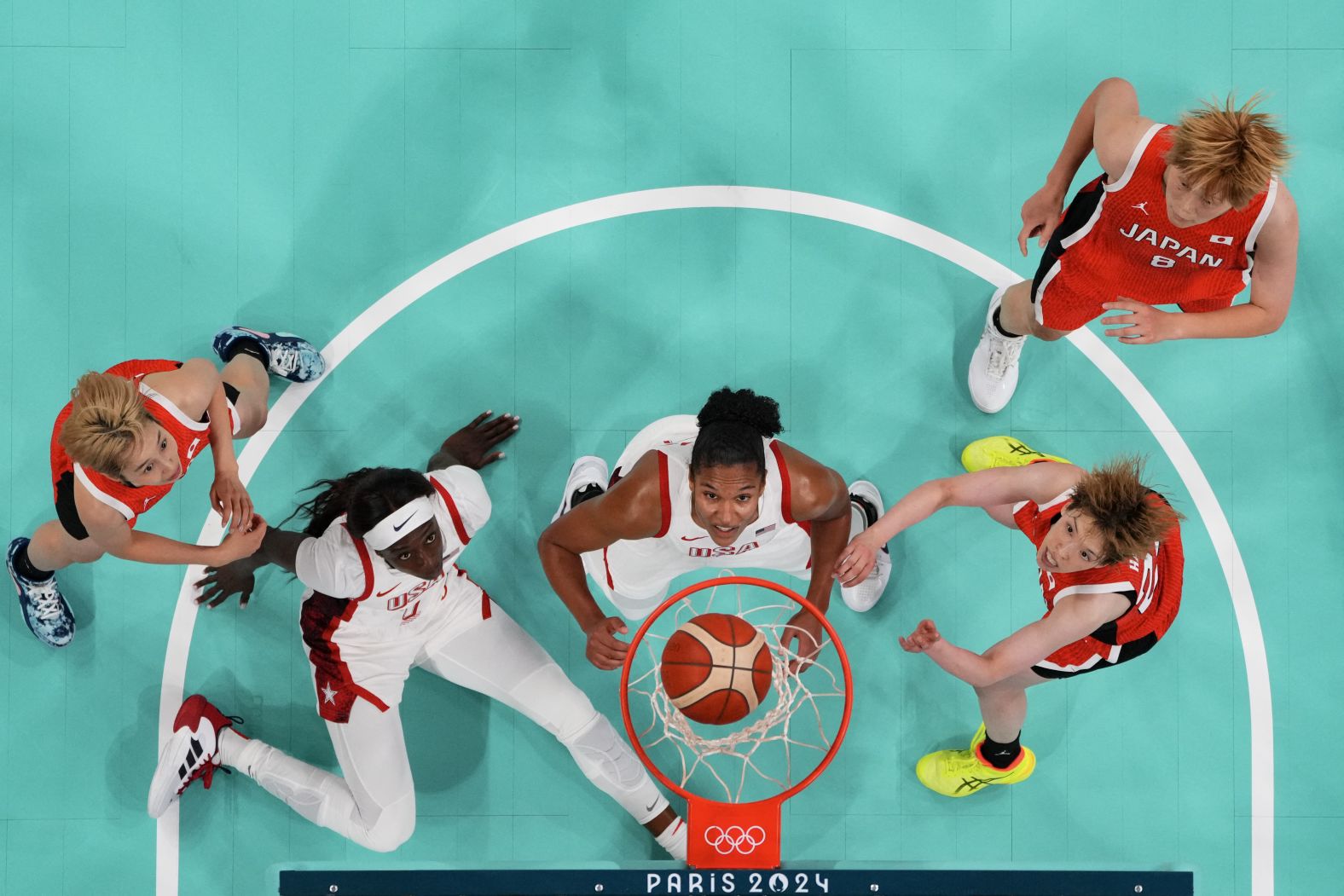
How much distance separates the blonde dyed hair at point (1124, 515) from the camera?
326cm

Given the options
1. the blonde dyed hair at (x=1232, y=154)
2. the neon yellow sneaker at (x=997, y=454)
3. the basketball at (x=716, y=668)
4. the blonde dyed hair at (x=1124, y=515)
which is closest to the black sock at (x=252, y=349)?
the basketball at (x=716, y=668)

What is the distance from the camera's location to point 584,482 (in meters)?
4.53

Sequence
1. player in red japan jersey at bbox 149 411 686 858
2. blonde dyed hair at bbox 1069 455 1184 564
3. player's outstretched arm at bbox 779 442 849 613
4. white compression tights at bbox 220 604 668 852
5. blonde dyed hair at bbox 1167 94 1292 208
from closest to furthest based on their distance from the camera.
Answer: blonde dyed hair at bbox 1167 94 1292 208
blonde dyed hair at bbox 1069 455 1184 564
player's outstretched arm at bbox 779 442 849 613
player in red japan jersey at bbox 149 411 686 858
white compression tights at bbox 220 604 668 852

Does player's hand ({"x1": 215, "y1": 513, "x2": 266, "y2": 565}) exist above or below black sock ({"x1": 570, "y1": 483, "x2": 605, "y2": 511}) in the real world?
below

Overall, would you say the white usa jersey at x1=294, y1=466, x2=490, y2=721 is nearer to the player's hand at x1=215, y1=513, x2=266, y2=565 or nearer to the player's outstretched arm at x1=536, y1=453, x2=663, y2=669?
the player's hand at x1=215, y1=513, x2=266, y2=565

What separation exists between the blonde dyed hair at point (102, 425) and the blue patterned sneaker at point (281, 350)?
3.98ft

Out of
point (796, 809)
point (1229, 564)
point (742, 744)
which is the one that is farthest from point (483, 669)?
point (1229, 564)

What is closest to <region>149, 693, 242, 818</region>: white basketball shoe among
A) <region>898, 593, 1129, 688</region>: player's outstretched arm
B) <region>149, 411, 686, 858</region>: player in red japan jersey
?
<region>149, 411, 686, 858</region>: player in red japan jersey

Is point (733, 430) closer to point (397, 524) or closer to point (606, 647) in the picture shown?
point (606, 647)

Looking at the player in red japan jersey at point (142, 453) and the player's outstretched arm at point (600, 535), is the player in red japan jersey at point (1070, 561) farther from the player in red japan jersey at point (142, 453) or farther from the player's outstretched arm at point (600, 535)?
the player in red japan jersey at point (142, 453)

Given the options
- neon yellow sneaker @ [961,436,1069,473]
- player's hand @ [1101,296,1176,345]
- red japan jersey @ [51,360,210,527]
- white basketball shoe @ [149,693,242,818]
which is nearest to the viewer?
player's hand @ [1101,296,1176,345]

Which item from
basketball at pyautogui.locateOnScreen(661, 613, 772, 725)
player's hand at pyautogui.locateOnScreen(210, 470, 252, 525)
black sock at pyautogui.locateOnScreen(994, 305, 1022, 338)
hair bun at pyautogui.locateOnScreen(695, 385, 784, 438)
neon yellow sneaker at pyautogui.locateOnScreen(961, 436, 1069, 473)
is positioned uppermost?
black sock at pyautogui.locateOnScreen(994, 305, 1022, 338)

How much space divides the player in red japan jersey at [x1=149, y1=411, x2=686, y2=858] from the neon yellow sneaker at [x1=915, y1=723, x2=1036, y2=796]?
1.20 m

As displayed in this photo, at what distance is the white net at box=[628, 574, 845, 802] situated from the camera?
4.53 metres
